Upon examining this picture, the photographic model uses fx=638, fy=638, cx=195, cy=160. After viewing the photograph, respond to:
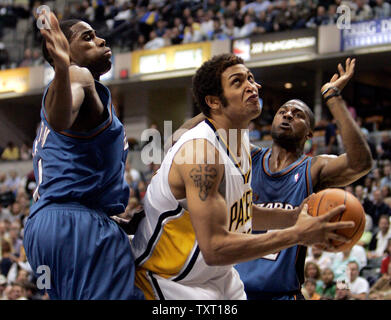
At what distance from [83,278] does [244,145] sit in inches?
44.1

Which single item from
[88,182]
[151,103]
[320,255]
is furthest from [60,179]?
[151,103]

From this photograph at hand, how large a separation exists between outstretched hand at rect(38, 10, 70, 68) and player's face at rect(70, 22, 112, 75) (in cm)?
51

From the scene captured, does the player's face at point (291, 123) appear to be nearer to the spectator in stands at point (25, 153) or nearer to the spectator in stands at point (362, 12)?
the spectator in stands at point (362, 12)

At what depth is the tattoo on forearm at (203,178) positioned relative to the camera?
2.82m

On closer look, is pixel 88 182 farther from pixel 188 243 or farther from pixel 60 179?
pixel 188 243

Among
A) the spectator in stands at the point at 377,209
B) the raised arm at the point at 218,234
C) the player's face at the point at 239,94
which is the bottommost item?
the spectator in stands at the point at 377,209

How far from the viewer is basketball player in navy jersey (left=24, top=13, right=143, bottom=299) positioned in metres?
3.01

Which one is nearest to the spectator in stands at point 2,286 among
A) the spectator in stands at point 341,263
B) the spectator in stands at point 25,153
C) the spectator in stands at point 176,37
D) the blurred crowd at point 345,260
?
the blurred crowd at point 345,260

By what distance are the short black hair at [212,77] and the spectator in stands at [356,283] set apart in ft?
14.9

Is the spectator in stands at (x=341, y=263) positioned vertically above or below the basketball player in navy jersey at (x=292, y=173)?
below

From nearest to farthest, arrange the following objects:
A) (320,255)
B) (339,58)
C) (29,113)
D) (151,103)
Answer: (320,255), (339,58), (151,103), (29,113)

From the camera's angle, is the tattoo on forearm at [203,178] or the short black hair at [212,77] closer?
the tattoo on forearm at [203,178]

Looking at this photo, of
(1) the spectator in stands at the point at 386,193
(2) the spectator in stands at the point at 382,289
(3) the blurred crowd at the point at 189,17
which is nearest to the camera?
(2) the spectator in stands at the point at 382,289
